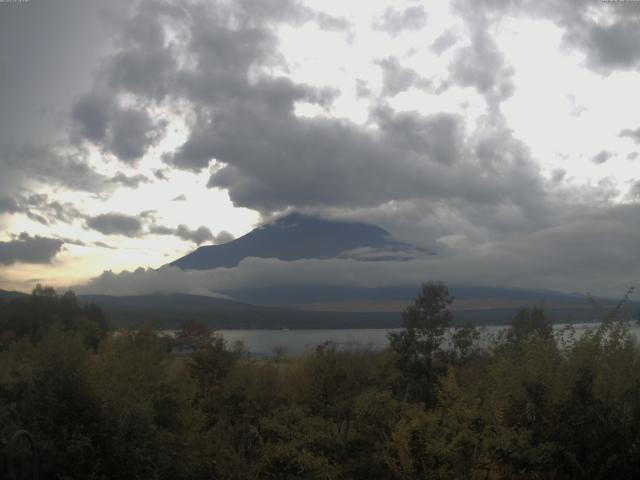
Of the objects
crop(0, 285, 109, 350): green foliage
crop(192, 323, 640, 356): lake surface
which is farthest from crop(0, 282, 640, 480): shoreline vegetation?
crop(0, 285, 109, 350): green foliage

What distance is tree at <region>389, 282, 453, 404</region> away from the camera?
37125 mm

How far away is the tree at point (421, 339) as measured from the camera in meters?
37.1

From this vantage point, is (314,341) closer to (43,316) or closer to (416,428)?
(43,316)

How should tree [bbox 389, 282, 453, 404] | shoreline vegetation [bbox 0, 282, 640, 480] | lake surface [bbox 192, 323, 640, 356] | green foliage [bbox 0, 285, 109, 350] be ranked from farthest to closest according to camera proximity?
green foliage [bbox 0, 285, 109, 350], lake surface [bbox 192, 323, 640, 356], tree [bbox 389, 282, 453, 404], shoreline vegetation [bbox 0, 282, 640, 480]

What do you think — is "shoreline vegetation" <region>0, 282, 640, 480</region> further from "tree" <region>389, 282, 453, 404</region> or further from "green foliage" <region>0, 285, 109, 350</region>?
"green foliage" <region>0, 285, 109, 350</region>

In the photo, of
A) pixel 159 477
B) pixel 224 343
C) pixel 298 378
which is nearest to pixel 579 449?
pixel 159 477

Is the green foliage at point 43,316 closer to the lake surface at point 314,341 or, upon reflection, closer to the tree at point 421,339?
the lake surface at point 314,341

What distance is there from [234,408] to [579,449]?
23264 mm

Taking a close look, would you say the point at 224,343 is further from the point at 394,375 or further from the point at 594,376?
the point at 594,376

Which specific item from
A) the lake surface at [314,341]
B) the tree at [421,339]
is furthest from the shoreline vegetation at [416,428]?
the tree at [421,339]

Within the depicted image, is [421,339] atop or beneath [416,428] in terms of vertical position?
atop

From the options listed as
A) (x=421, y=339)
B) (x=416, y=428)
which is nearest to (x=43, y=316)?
(x=421, y=339)

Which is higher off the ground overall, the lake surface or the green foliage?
the green foliage

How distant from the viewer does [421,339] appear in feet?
126
